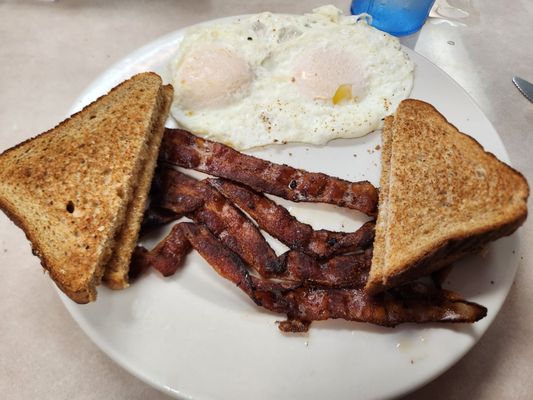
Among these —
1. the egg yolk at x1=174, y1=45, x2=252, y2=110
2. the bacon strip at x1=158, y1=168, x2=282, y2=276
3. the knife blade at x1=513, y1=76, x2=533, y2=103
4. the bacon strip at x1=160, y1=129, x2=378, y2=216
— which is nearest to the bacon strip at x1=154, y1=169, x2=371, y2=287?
the bacon strip at x1=158, y1=168, x2=282, y2=276

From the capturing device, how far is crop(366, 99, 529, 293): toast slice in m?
1.74

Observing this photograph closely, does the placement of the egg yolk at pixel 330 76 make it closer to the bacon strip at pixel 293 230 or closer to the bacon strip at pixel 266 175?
the bacon strip at pixel 266 175

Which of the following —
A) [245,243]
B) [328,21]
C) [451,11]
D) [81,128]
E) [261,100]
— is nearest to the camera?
[245,243]

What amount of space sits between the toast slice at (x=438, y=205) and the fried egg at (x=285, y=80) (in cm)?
49

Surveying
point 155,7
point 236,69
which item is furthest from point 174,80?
point 155,7

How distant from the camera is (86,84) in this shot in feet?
10.4

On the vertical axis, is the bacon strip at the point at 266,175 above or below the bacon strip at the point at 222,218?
above

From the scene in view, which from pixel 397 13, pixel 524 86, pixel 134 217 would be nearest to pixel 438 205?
pixel 134 217

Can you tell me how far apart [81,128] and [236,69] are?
918 millimetres

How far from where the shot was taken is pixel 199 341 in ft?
5.81

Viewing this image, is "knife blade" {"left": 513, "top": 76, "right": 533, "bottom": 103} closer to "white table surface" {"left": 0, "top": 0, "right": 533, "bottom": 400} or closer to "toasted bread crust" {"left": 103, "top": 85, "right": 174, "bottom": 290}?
"white table surface" {"left": 0, "top": 0, "right": 533, "bottom": 400}

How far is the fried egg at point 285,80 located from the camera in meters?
2.44

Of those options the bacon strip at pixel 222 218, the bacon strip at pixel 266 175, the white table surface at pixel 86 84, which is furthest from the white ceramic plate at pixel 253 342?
the bacon strip at pixel 266 175

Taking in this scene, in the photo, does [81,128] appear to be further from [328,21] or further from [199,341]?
[328,21]
